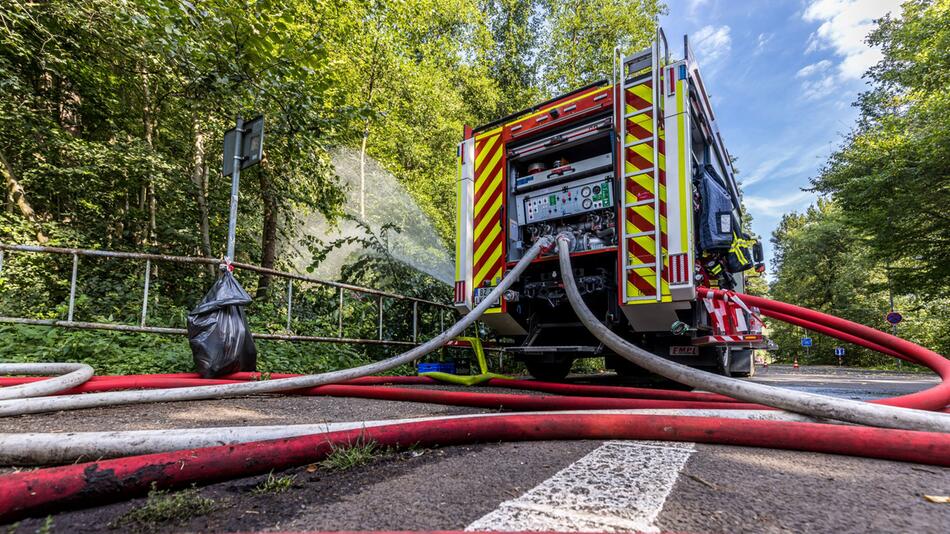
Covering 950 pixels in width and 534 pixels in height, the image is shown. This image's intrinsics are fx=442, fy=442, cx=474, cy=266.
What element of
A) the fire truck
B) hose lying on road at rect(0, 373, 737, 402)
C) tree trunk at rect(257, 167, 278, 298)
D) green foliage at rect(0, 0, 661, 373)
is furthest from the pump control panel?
tree trunk at rect(257, 167, 278, 298)

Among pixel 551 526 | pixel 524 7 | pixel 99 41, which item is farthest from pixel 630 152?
pixel 524 7

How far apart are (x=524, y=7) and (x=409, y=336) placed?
14.6 metres

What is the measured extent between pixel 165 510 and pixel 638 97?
4.36 m

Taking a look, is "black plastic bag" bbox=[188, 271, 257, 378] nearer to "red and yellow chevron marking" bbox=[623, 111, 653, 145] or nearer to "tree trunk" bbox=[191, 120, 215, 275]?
"red and yellow chevron marking" bbox=[623, 111, 653, 145]

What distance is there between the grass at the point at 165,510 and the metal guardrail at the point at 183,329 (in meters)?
3.27

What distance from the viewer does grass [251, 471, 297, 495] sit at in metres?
1.28

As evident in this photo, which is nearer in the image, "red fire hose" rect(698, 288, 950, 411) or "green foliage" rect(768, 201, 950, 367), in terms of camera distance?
"red fire hose" rect(698, 288, 950, 411)

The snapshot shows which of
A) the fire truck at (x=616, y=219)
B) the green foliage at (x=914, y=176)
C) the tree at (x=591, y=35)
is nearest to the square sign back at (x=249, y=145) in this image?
the fire truck at (x=616, y=219)

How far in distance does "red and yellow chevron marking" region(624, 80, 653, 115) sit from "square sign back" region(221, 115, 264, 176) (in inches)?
136

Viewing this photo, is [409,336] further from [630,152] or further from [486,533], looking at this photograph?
[486,533]

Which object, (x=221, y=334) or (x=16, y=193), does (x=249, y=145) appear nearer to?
(x=221, y=334)

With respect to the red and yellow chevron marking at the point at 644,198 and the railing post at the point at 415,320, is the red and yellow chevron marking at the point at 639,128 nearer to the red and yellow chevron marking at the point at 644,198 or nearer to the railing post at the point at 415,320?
the red and yellow chevron marking at the point at 644,198

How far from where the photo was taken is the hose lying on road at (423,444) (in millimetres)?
1113

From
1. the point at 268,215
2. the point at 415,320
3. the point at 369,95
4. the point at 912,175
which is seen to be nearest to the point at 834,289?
the point at 912,175
